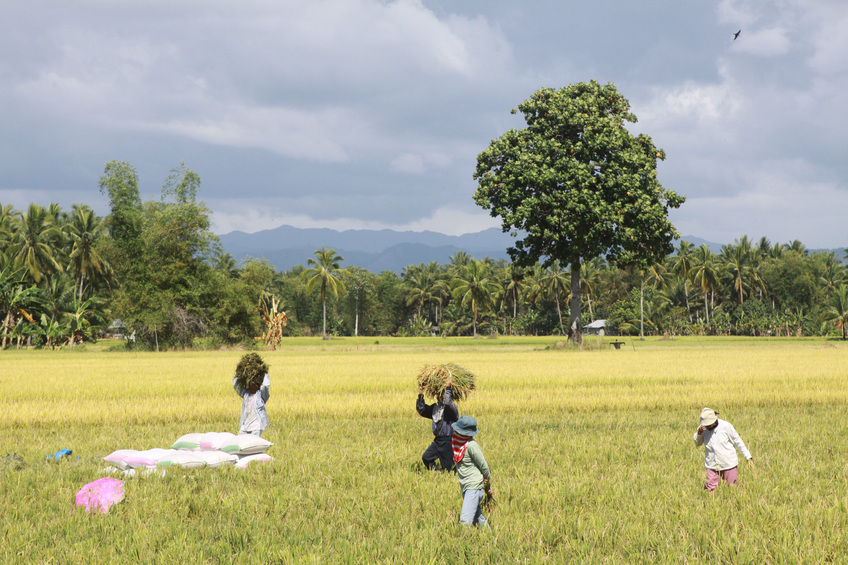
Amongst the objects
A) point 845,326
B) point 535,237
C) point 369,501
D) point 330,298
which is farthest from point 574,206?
point 330,298

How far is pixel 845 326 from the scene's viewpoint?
2854 inches

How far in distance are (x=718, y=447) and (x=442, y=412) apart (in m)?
3.42

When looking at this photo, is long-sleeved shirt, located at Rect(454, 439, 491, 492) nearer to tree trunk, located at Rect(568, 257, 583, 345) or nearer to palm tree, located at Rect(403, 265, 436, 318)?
tree trunk, located at Rect(568, 257, 583, 345)

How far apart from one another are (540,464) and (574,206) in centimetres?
3484

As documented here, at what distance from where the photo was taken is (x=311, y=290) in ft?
294

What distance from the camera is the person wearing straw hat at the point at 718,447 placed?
725cm

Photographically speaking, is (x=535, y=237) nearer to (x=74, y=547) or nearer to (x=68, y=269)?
(x=74, y=547)

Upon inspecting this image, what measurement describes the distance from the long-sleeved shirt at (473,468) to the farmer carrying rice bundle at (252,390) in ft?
16.2

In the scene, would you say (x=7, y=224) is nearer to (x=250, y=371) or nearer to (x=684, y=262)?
(x=250, y=371)

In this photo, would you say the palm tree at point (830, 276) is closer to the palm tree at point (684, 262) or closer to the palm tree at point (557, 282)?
the palm tree at point (684, 262)

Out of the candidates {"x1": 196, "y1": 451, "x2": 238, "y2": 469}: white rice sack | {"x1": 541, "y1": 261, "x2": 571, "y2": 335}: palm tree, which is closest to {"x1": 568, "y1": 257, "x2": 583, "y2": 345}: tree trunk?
{"x1": 196, "y1": 451, "x2": 238, "y2": 469}: white rice sack

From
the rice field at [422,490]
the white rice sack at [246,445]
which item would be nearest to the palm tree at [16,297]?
the rice field at [422,490]

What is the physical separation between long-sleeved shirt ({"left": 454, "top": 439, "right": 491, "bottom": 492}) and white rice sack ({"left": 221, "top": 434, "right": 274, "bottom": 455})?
4.58 metres

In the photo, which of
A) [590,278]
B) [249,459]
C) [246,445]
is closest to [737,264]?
[590,278]
